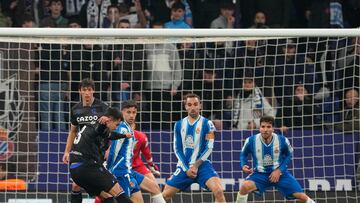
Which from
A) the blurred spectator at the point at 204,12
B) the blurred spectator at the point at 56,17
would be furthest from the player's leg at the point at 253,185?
the blurred spectator at the point at 56,17

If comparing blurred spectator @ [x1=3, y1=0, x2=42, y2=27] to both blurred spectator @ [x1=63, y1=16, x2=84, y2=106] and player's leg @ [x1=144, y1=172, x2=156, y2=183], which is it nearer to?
blurred spectator @ [x1=63, y1=16, x2=84, y2=106]

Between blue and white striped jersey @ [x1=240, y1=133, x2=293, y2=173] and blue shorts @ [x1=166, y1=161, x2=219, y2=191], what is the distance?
579mm

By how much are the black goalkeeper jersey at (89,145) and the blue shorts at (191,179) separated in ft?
5.34

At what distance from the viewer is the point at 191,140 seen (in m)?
15.2

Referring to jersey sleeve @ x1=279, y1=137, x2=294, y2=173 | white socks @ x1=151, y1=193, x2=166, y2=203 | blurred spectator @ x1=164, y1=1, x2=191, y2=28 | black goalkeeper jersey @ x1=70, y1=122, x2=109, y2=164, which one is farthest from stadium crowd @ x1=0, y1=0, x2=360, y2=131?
black goalkeeper jersey @ x1=70, y1=122, x2=109, y2=164

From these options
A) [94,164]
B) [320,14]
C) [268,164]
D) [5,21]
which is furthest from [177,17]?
[94,164]

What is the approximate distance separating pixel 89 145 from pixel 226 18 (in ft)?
17.3

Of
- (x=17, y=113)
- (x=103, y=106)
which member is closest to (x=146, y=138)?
(x=103, y=106)

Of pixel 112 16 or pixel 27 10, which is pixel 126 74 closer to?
pixel 112 16

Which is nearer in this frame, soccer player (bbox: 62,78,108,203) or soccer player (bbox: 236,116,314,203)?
soccer player (bbox: 62,78,108,203)

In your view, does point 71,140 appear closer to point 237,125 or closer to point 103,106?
point 103,106

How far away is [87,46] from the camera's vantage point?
16938 millimetres

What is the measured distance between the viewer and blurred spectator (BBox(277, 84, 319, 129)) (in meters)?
16.6

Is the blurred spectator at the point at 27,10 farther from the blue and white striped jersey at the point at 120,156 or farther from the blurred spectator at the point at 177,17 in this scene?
the blue and white striped jersey at the point at 120,156
